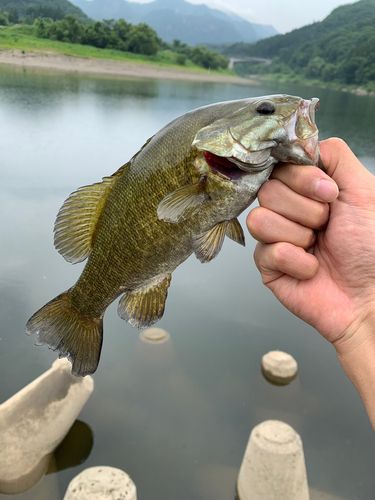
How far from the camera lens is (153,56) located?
3266 cm

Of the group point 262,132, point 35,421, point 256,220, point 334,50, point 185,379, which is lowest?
point 185,379

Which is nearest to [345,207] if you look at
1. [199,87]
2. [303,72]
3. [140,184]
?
[140,184]

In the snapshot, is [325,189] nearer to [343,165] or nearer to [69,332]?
[343,165]

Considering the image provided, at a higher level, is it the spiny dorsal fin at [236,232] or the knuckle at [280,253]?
the spiny dorsal fin at [236,232]

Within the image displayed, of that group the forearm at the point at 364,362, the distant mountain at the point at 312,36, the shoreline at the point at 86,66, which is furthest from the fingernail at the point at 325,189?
the distant mountain at the point at 312,36

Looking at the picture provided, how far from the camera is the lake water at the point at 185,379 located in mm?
6004

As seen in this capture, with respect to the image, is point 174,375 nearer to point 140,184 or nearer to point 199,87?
point 140,184

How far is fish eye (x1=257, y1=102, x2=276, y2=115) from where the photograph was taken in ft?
4.47

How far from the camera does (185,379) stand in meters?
7.63

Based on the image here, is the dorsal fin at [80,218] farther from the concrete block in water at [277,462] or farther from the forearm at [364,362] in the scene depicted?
the concrete block in water at [277,462]

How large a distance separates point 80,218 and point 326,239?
3.88 feet

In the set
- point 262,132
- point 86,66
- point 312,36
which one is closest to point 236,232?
point 262,132

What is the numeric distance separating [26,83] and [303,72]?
138ft

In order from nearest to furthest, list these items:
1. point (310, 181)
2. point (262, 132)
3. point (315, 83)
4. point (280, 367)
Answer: point (262, 132), point (310, 181), point (280, 367), point (315, 83)
